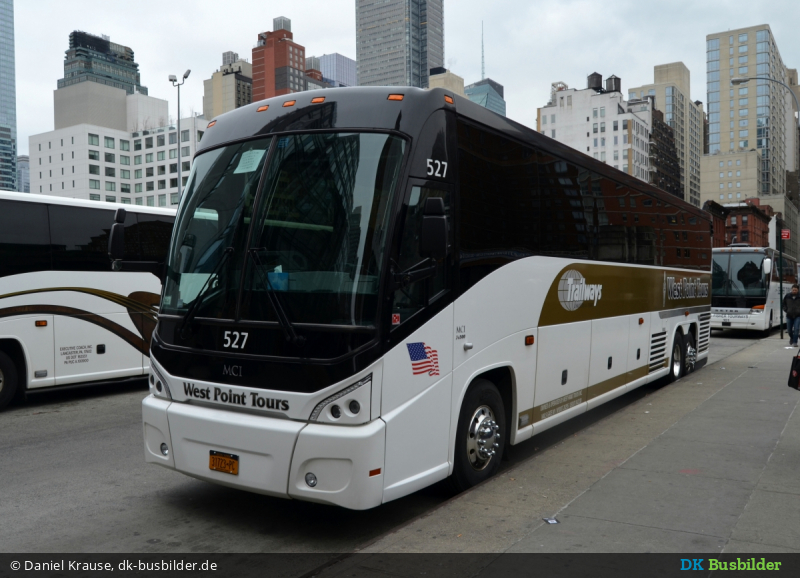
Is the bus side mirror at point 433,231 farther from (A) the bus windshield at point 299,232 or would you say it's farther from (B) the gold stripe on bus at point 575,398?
(B) the gold stripe on bus at point 575,398

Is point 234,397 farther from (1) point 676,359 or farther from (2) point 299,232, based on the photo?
(1) point 676,359

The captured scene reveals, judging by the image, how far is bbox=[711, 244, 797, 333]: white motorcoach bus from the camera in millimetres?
25797

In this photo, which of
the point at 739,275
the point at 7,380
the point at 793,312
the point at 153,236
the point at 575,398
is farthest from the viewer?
the point at 739,275

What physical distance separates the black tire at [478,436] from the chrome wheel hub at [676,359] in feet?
25.0

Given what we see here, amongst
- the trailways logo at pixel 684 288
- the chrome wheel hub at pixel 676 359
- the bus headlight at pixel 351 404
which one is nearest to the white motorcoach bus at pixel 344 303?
the bus headlight at pixel 351 404

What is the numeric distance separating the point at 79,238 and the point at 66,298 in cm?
93

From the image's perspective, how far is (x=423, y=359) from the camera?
209 inches

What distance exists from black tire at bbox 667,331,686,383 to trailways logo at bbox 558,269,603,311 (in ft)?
16.0

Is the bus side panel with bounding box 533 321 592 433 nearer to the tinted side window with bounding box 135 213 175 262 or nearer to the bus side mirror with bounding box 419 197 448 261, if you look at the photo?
the bus side mirror with bounding box 419 197 448 261

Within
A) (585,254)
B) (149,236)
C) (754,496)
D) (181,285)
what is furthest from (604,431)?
(149,236)

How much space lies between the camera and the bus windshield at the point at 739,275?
2596cm

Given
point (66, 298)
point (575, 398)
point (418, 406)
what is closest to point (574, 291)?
point (575, 398)
